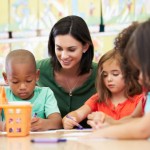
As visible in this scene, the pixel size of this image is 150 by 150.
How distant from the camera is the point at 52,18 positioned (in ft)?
9.75

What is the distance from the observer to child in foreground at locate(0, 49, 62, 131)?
1.79 m

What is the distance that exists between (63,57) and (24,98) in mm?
339

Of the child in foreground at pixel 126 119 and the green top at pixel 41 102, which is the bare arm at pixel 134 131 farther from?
the green top at pixel 41 102

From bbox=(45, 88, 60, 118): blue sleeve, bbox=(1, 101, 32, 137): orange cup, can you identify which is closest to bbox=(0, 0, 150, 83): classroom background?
bbox=(45, 88, 60, 118): blue sleeve

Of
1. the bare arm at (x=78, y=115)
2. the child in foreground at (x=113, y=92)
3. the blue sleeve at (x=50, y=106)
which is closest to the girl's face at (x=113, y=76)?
the child in foreground at (x=113, y=92)

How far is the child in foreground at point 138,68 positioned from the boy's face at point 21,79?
1.87ft

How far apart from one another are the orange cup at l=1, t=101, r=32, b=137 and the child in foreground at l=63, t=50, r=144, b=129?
0.49 m

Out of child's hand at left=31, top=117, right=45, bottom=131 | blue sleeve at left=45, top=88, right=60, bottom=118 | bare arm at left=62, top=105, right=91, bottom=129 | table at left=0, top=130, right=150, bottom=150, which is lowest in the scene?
bare arm at left=62, top=105, right=91, bottom=129

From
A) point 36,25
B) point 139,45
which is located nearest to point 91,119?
point 139,45

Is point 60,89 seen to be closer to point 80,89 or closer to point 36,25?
point 80,89

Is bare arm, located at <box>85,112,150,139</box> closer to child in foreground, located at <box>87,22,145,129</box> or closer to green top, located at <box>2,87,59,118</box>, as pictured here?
child in foreground, located at <box>87,22,145,129</box>

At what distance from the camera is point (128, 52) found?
1225 mm

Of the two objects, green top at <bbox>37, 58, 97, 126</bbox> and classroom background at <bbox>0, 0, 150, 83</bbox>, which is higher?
classroom background at <bbox>0, 0, 150, 83</bbox>

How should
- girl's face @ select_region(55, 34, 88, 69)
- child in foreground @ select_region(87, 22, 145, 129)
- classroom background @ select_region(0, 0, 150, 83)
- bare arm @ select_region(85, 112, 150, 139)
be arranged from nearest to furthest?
1. bare arm @ select_region(85, 112, 150, 139)
2. child in foreground @ select_region(87, 22, 145, 129)
3. girl's face @ select_region(55, 34, 88, 69)
4. classroom background @ select_region(0, 0, 150, 83)
